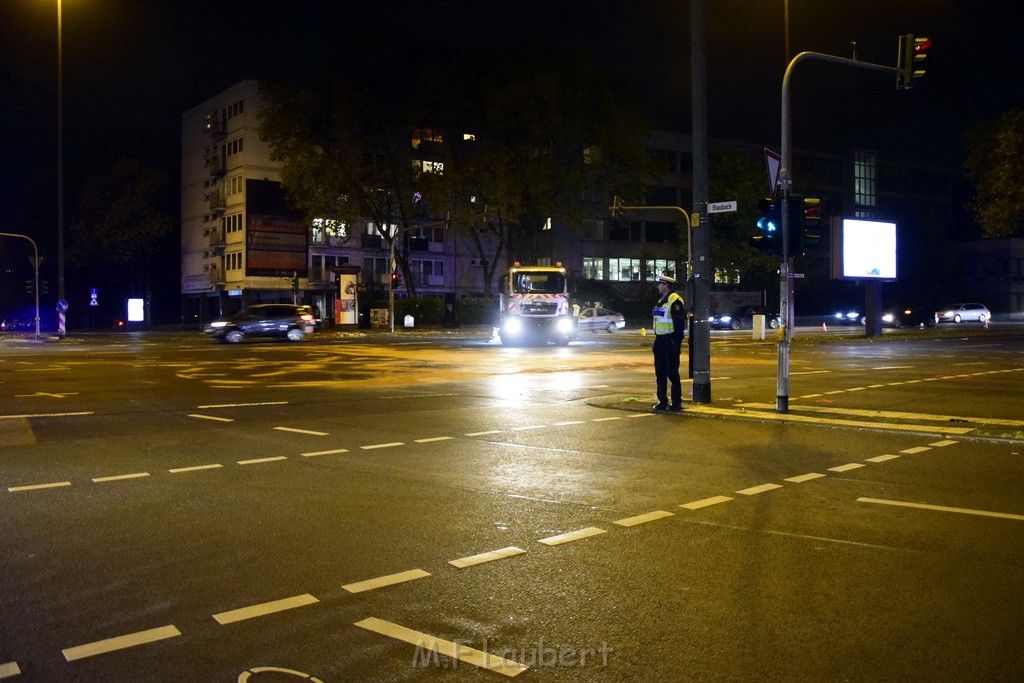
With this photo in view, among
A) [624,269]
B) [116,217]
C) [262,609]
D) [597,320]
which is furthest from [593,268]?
[262,609]

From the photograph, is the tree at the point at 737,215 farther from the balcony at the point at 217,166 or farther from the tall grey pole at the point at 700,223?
the tall grey pole at the point at 700,223

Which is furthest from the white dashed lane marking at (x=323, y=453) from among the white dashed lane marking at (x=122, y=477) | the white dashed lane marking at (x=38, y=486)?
the white dashed lane marking at (x=38, y=486)

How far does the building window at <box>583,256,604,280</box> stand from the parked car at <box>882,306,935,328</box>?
2478 cm

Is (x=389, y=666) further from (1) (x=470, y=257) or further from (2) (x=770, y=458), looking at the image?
(1) (x=470, y=257)

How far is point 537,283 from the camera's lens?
121 feet

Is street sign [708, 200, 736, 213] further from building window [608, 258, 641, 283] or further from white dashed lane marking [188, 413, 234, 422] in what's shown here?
building window [608, 258, 641, 283]

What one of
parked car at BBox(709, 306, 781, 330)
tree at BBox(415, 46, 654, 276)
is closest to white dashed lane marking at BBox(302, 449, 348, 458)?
tree at BBox(415, 46, 654, 276)

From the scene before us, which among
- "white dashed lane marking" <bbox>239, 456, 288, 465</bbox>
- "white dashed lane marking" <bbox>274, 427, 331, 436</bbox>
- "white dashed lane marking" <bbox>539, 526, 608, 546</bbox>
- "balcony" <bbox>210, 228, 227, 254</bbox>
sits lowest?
"white dashed lane marking" <bbox>539, 526, 608, 546</bbox>

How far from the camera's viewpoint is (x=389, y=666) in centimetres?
426

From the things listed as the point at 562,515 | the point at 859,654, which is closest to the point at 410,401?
the point at 562,515

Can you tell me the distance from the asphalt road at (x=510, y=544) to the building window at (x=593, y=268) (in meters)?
63.8

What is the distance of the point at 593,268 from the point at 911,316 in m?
26.7

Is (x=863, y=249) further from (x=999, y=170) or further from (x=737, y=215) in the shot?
(x=737, y=215)

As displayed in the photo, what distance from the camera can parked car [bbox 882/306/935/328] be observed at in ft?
197
